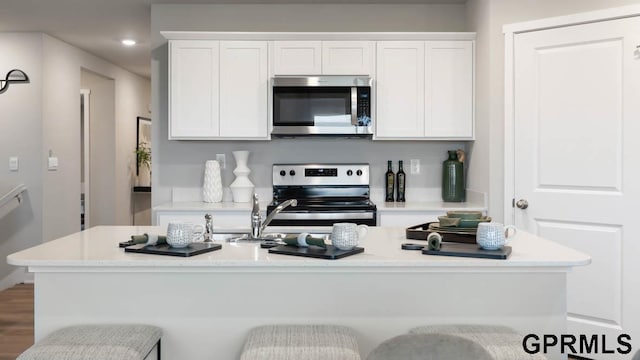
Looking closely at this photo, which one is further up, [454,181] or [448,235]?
[454,181]

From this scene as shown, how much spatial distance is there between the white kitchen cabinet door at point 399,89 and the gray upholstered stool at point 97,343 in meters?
2.60

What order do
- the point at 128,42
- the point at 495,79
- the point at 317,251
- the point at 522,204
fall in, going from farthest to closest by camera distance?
1. the point at 128,42
2. the point at 495,79
3. the point at 522,204
4. the point at 317,251

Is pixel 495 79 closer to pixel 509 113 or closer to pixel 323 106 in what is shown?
pixel 509 113

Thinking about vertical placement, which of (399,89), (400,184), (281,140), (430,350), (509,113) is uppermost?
(399,89)

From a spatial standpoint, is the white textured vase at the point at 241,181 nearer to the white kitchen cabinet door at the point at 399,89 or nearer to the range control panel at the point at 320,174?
the range control panel at the point at 320,174

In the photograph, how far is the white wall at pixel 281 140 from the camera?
4.35 metres

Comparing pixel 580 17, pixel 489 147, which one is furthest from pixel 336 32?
pixel 580 17

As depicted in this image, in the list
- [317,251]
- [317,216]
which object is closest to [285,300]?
[317,251]

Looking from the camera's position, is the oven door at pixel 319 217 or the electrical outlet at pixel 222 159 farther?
the electrical outlet at pixel 222 159

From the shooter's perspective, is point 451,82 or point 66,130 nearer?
point 451,82

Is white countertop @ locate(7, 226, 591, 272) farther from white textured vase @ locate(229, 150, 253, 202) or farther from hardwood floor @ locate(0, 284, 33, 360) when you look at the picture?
white textured vase @ locate(229, 150, 253, 202)

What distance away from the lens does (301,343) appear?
1.74 meters

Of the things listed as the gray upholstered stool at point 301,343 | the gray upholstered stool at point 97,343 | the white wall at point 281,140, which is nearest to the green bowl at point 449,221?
the gray upholstered stool at point 301,343

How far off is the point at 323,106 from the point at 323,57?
0.37 meters
